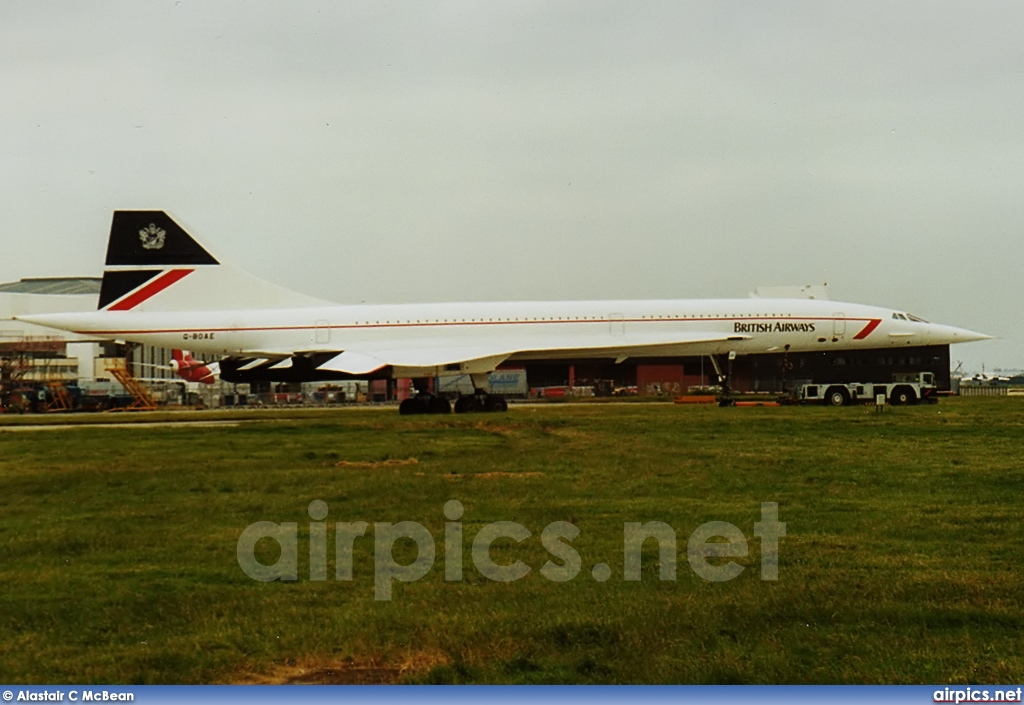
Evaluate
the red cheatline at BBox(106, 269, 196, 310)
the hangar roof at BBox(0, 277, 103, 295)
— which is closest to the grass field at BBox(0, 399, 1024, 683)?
the red cheatline at BBox(106, 269, 196, 310)

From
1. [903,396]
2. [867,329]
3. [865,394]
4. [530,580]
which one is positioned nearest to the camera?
[530,580]

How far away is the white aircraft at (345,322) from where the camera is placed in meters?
28.4

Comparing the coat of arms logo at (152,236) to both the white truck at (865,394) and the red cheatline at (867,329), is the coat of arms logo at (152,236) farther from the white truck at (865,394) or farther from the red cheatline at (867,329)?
the red cheatline at (867,329)

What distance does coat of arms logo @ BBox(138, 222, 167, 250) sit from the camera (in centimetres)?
2866

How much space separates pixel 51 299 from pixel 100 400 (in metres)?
13.4

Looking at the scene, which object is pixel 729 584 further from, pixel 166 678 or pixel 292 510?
pixel 292 510

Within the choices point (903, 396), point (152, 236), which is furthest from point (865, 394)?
point (152, 236)

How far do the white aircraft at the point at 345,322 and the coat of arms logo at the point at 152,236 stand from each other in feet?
0.09

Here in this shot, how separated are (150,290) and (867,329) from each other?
2094 cm

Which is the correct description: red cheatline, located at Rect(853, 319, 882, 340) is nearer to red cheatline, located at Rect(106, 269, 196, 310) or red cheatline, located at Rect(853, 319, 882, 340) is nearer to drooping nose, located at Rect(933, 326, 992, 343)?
drooping nose, located at Rect(933, 326, 992, 343)

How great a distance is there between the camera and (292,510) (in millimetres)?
9320

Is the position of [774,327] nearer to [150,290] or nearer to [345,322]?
[345,322]

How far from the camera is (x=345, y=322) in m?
28.9

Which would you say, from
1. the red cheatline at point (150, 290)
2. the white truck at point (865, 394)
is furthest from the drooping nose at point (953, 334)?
the red cheatline at point (150, 290)
